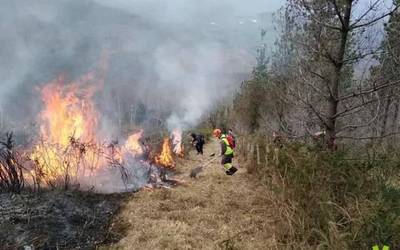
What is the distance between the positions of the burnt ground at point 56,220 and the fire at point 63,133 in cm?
112

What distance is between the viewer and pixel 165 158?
14477 mm

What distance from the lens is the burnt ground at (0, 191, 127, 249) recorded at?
268 inches

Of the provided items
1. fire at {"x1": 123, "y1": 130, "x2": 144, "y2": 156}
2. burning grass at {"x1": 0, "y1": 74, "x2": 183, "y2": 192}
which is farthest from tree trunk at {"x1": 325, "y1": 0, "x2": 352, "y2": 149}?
fire at {"x1": 123, "y1": 130, "x2": 144, "y2": 156}

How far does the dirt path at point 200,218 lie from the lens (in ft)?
23.1

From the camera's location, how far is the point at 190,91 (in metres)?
36.5

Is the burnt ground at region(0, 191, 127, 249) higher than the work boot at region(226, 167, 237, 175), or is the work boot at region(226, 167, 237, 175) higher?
the burnt ground at region(0, 191, 127, 249)

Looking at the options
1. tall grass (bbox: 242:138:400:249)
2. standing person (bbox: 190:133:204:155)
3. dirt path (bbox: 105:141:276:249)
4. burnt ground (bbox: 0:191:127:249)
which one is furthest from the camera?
standing person (bbox: 190:133:204:155)

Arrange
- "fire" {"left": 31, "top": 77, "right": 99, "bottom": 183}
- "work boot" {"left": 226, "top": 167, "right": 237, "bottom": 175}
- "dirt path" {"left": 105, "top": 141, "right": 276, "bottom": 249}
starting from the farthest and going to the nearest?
"work boot" {"left": 226, "top": 167, "right": 237, "bottom": 175} < "fire" {"left": 31, "top": 77, "right": 99, "bottom": 183} < "dirt path" {"left": 105, "top": 141, "right": 276, "bottom": 249}

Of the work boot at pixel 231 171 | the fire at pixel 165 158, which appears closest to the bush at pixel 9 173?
the fire at pixel 165 158

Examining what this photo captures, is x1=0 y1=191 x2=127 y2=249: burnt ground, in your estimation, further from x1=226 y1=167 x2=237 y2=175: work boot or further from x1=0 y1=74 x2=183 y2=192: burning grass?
x1=226 y1=167 x2=237 y2=175: work boot

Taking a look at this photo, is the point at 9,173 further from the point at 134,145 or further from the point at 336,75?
the point at 336,75

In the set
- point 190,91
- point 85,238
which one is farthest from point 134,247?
point 190,91

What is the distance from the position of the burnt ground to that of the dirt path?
42cm

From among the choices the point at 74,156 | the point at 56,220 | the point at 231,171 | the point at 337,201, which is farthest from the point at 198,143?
the point at 337,201
